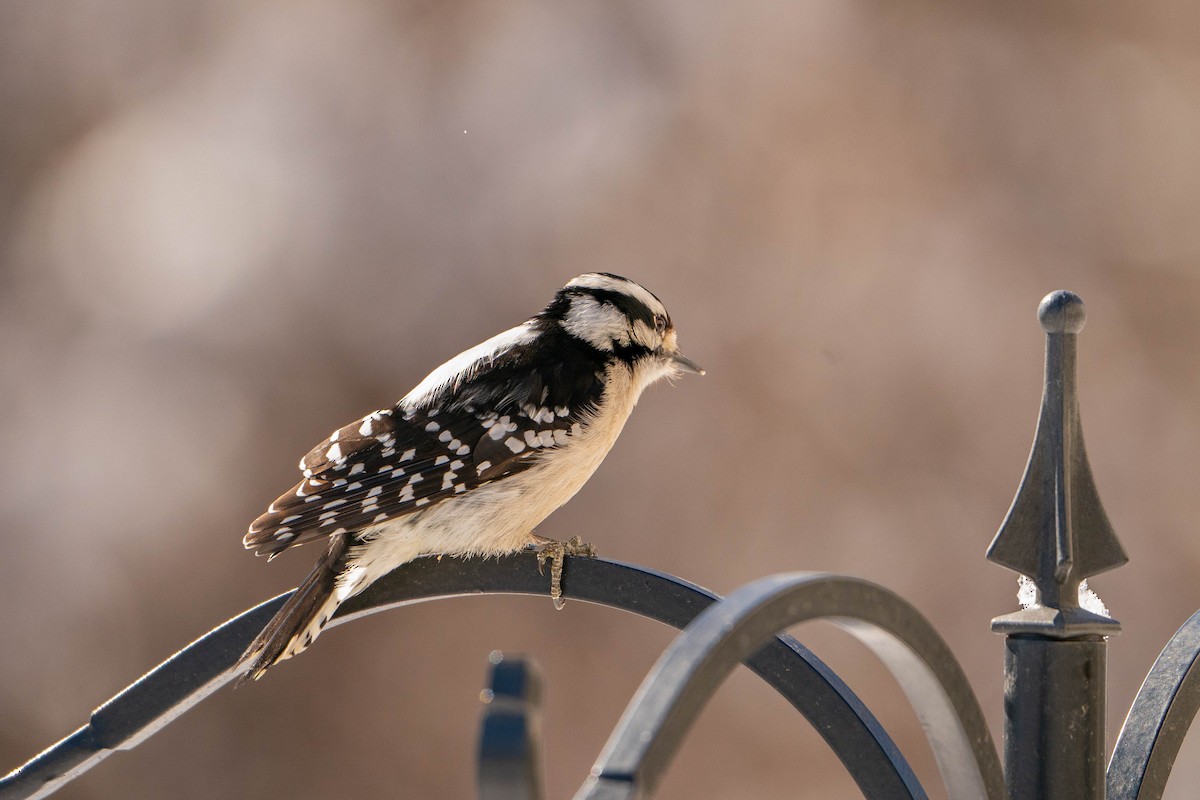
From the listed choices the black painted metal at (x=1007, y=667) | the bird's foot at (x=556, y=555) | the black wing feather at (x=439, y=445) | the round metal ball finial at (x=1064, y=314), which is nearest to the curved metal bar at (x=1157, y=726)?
the black painted metal at (x=1007, y=667)

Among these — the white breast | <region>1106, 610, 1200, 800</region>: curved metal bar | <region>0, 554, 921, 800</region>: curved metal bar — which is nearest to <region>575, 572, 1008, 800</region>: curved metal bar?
<region>0, 554, 921, 800</region>: curved metal bar

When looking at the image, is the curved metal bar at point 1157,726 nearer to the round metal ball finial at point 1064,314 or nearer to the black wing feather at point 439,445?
the round metal ball finial at point 1064,314

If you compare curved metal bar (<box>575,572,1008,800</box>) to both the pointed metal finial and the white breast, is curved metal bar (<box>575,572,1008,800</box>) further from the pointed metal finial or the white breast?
the white breast

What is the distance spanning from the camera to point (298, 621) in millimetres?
2076

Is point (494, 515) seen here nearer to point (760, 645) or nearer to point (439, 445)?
point (439, 445)

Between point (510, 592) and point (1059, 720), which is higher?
point (510, 592)

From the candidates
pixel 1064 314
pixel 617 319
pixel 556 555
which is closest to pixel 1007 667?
pixel 1064 314

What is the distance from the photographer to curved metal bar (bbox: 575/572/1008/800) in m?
0.80

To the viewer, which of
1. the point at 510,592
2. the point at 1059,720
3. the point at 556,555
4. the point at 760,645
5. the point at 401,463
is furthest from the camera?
the point at 401,463

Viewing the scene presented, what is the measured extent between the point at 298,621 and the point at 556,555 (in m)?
0.45

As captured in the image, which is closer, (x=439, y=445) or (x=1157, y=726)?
(x=1157, y=726)

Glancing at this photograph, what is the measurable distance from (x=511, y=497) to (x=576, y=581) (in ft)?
2.92

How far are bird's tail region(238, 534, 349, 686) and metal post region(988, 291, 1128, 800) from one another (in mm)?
1078

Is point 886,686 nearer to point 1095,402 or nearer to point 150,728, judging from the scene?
point 1095,402
